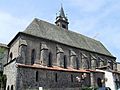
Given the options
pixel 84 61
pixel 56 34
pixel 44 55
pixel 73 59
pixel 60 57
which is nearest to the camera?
pixel 44 55

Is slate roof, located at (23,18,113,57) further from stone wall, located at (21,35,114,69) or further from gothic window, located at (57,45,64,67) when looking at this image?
gothic window, located at (57,45,64,67)

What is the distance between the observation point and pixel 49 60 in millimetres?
31281

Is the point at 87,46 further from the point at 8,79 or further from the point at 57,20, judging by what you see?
the point at 8,79

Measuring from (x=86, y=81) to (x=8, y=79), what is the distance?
12898mm

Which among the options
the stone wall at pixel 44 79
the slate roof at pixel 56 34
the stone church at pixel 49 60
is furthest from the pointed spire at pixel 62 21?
the stone wall at pixel 44 79

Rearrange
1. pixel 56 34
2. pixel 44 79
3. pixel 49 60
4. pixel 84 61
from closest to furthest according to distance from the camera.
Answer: pixel 44 79 < pixel 49 60 < pixel 56 34 < pixel 84 61

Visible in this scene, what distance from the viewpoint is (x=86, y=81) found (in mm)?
30422

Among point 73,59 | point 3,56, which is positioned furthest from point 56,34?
point 3,56

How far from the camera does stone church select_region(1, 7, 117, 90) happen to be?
962 inches

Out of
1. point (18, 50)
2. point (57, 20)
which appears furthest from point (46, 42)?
point (57, 20)

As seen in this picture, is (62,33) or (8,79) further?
(62,33)

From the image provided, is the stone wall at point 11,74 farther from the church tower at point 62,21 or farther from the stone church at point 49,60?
the church tower at point 62,21

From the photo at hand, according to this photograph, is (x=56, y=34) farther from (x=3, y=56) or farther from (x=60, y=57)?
(x=3, y=56)

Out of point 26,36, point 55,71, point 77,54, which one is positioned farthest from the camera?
point 77,54
